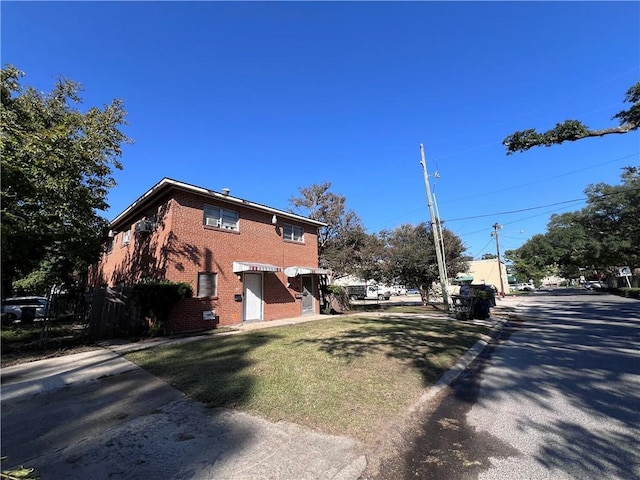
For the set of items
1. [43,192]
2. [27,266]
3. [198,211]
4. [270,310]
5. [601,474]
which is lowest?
[601,474]

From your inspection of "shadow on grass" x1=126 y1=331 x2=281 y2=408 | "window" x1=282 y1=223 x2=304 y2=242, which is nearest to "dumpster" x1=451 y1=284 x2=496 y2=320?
"window" x1=282 y1=223 x2=304 y2=242

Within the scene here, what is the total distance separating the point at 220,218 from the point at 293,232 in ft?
15.7

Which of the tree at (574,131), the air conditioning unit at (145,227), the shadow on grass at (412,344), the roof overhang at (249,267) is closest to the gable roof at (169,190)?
the air conditioning unit at (145,227)

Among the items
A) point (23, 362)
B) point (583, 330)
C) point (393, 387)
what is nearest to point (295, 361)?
point (393, 387)

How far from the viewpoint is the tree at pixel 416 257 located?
24000mm

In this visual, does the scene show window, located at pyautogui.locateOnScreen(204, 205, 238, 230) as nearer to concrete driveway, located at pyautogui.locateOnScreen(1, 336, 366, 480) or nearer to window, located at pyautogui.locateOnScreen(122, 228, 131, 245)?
window, located at pyautogui.locateOnScreen(122, 228, 131, 245)

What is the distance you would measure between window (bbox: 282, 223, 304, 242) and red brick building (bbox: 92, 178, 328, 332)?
56mm

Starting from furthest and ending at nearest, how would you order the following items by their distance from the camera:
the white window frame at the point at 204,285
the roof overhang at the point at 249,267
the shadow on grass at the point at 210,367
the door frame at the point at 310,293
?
1. the door frame at the point at 310,293
2. the roof overhang at the point at 249,267
3. the white window frame at the point at 204,285
4. the shadow on grass at the point at 210,367

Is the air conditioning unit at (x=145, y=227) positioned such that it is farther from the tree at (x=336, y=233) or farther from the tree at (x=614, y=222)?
the tree at (x=614, y=222)

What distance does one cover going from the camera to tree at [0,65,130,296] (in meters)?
7.14

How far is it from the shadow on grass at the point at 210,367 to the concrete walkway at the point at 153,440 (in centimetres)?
28

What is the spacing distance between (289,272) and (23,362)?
10412 millimetres

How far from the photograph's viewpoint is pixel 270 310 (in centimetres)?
1606

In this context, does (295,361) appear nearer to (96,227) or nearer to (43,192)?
(43,192)
